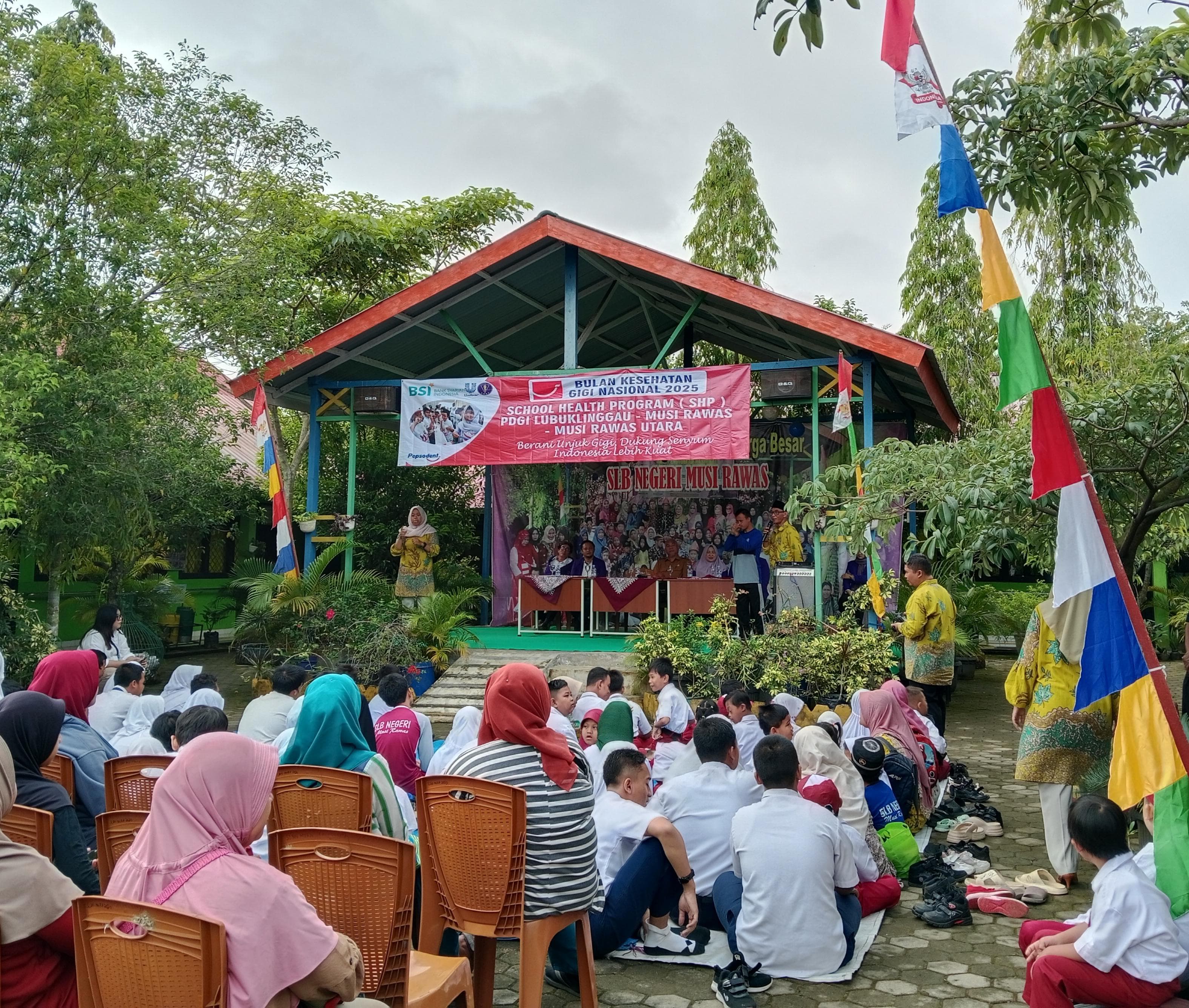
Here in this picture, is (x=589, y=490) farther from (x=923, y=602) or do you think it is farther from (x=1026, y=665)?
(x=1026, y=665)

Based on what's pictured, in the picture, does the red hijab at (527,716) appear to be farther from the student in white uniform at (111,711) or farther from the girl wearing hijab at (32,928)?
the student in white uniform at (111,711)

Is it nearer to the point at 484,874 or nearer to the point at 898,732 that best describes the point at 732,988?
the point at 484,874

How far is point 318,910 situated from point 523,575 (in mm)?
10154

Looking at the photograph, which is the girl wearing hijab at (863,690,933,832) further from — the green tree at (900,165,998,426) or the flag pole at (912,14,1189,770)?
the green tree at (900,165,998,426)

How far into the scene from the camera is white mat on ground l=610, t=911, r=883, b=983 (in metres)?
3.99

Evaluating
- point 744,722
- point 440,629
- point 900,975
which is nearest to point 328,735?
point 900,975

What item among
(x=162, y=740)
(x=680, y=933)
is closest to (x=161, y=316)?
(x=162, y=740)

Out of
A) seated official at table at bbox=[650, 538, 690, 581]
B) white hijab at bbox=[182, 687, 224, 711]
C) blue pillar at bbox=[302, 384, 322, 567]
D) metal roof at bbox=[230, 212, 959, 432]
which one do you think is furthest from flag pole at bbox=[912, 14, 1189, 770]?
seated official at table at bbox=[650, 538, 690, 581]

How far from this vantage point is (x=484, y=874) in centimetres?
333

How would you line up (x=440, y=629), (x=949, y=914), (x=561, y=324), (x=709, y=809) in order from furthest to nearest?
(x=561, y=324), (x=440, y=629), (x=949, y=914), (x=709, y=809)

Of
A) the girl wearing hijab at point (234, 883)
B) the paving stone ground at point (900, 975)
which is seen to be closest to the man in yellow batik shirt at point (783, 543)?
the paving stone ground at point (900, 975)

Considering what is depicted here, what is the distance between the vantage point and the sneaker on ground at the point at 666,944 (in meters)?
4.26

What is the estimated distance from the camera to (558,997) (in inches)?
153

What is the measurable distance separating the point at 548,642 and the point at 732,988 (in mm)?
8497
